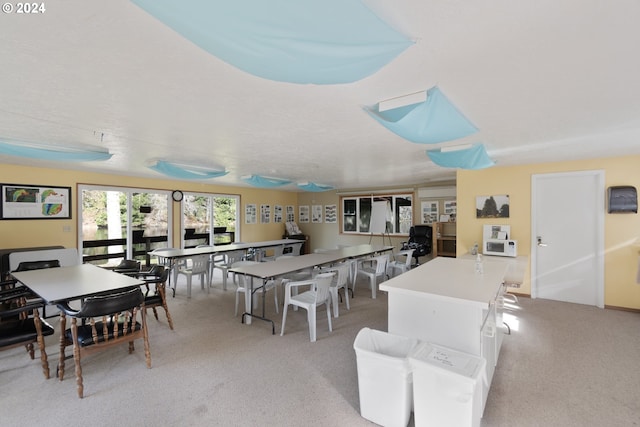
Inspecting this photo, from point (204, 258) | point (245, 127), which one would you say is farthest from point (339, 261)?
point (245, 127)

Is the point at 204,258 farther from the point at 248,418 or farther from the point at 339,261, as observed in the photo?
the point at 248,418

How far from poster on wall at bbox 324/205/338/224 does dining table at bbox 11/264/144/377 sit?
6599mm

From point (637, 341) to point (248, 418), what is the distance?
4144 millimetres

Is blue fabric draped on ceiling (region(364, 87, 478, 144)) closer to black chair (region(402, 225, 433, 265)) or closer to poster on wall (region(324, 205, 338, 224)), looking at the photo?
black chair (region(402, 225, 433, 265))

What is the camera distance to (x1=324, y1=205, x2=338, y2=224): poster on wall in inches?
365

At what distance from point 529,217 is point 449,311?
3633 millimetres

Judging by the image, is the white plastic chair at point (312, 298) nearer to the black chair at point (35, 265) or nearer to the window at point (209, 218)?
the black chair at point (35, 265)

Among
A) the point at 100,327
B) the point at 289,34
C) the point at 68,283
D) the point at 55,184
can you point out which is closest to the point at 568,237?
the point at 289,34

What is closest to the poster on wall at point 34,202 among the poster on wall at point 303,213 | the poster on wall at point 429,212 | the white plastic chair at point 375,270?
the white plastic chair at point 375,270

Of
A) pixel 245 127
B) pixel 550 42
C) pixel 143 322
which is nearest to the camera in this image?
pixel 550 42

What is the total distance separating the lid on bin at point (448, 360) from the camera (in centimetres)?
167

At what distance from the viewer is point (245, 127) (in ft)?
9.23

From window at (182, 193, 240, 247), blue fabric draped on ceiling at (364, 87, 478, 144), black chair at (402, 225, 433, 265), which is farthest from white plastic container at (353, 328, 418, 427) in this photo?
window at (182, 193, 240, 247)

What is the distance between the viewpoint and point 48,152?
329 cm
